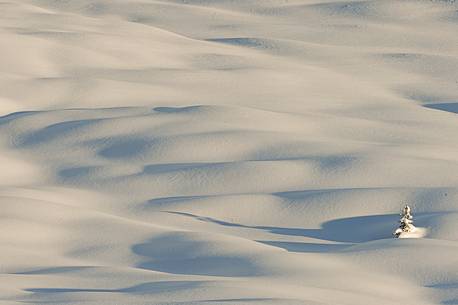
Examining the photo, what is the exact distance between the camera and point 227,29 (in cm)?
1691

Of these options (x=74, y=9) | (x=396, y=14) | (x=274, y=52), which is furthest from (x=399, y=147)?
(x=74, y=9)

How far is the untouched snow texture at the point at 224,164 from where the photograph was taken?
19.1ft

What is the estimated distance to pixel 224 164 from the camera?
8688mm

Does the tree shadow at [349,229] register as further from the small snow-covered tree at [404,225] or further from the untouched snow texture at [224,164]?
the small snow-covered tree at [404,225]

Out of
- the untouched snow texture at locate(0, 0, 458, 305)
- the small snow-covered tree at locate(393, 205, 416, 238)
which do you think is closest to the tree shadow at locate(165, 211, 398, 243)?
the untouched snow texture at locate(0, 0, 458, 305)

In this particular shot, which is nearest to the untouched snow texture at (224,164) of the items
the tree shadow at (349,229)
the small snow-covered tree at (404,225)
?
the tree shadow at (349,229)

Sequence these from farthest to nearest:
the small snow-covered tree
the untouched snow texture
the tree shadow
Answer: the tree shadow → the small snow-covered tree → the untouched snow texture

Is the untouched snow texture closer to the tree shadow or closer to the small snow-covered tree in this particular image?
the tree shadow

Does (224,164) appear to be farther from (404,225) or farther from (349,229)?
(404,225)

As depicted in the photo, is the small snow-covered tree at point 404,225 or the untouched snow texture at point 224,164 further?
the small snow-covered tree at point 404,225

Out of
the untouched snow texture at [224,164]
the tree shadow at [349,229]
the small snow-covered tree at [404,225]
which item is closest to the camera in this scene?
the untouched snow texture at [224,164]

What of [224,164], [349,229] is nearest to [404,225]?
[349,229]

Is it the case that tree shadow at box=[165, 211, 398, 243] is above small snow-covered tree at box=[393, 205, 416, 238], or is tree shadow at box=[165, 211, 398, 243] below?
above

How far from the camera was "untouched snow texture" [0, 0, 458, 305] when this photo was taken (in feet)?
19.1
